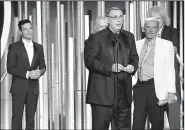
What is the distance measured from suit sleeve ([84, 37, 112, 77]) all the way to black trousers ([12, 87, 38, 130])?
101 centimetres

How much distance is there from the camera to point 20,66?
401cm

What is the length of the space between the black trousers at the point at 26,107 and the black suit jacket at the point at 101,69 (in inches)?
39.2

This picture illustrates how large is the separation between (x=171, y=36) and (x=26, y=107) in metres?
1.71

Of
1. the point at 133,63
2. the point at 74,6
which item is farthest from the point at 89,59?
the point at 74,6

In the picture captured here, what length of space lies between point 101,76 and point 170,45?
1.01 m

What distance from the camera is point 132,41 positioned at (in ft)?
11.5

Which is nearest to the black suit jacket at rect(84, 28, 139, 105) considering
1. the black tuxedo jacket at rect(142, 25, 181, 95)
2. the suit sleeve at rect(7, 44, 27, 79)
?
the black tuxedo jacket at rect(142, 25, 181, 95)

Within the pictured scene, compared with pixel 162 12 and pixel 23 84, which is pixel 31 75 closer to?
pixel 23 84

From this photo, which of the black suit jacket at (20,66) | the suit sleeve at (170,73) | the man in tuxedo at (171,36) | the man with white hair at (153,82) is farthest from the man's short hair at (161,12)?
the black suit jacket at (20,66)

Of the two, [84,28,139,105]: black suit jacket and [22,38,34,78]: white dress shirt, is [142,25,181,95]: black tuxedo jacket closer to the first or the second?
[84,28,139,105]: black suit jacket

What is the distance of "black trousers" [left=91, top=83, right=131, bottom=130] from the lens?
328cm

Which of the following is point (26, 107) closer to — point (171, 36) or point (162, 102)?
point (162, 102)

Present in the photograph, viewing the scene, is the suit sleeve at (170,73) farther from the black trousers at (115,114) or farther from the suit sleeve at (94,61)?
the suit sleeve at (94,61)

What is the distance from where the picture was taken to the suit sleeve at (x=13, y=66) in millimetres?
4031
